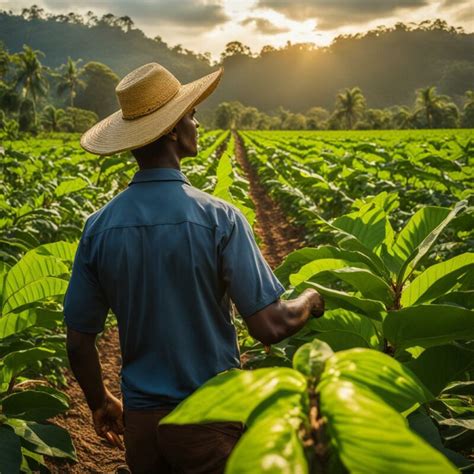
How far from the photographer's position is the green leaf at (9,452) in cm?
125

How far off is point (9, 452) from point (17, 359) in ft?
0.95

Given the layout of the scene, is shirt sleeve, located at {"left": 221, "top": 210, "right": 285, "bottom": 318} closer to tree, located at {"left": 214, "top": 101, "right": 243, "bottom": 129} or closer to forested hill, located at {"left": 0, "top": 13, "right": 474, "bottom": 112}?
tree, located at {"left": 214, "top": 101, "right": 243, "bottom": 129}

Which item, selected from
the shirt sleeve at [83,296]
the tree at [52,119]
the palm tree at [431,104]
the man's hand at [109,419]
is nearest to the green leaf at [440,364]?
the shirt sleeve at [83,296]

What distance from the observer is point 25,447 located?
1533 millimetres

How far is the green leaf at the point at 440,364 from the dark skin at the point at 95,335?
0.78 feet

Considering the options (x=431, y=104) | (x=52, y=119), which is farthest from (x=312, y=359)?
(x=431, y=104)

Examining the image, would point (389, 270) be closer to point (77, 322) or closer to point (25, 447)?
point (77, 322)

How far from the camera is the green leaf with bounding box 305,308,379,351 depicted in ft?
3.74

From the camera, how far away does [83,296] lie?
1.35m

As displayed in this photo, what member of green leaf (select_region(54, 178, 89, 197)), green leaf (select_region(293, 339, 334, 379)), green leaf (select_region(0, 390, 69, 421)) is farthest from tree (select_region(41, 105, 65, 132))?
green leaf (select_region(293, 339, 334, 379))

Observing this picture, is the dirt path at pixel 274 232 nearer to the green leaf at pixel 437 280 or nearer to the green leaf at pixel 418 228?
the green leaf at pixel 418 228

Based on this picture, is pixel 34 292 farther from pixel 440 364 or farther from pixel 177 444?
pixel 440 364

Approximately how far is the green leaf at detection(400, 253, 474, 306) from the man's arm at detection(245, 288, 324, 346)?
191mm

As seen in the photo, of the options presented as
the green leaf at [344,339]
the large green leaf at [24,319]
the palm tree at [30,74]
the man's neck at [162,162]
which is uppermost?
the palm tree at [30,74]
